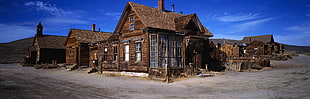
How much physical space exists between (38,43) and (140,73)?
29.5 m

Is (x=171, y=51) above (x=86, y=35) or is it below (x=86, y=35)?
below

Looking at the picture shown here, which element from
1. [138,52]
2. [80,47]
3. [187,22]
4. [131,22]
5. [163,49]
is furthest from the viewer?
[80,47]

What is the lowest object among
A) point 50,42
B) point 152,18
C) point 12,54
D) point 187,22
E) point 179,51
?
point 179,51

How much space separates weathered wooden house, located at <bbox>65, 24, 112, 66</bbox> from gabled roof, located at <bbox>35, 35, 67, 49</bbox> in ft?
29.3

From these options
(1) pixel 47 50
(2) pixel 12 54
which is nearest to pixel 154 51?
(1) pixel 47 50

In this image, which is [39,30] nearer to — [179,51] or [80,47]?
[80,47]

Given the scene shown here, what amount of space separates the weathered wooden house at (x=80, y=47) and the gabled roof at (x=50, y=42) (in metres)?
8.94

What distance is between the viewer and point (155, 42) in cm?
1528

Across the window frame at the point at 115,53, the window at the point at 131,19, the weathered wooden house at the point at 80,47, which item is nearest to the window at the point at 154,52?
the window at the point at 131,19

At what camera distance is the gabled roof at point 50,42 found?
37.9m

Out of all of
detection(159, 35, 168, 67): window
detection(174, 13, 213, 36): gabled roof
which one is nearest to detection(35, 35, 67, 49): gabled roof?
detection(174, 13, 213, 36): gabled roof

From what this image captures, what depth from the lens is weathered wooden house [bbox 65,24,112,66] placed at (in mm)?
27922

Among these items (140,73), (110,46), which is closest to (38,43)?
A: (110,46)

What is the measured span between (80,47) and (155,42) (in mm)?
16532
